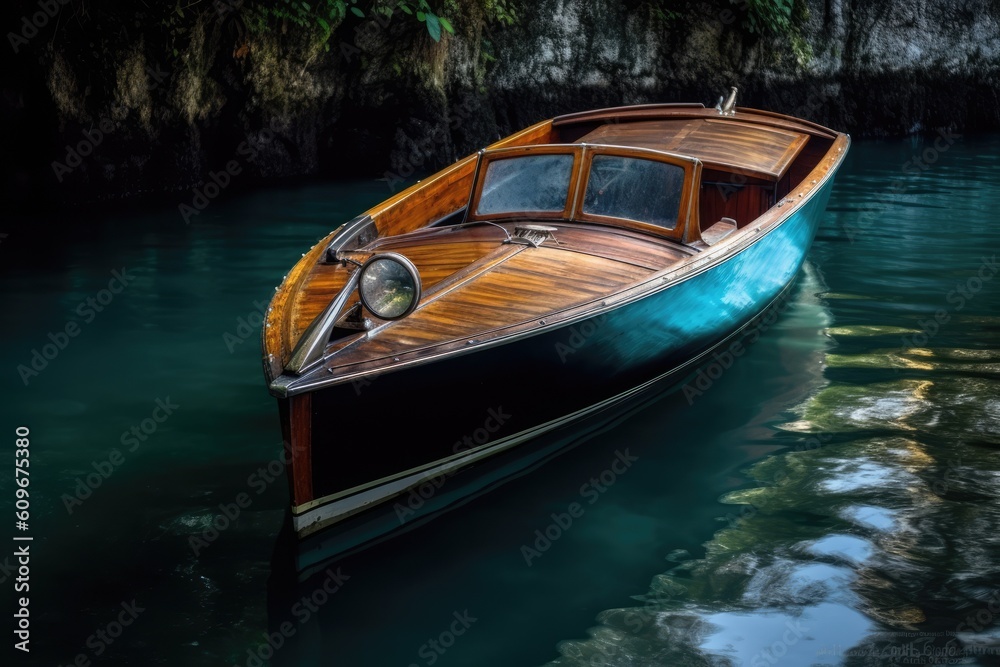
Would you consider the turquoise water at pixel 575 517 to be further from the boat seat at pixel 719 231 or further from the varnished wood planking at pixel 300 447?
Answer: the boat seat at pixel 719 231

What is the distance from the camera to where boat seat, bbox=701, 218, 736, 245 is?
247 inches

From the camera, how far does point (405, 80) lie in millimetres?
13086

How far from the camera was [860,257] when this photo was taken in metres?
9.19

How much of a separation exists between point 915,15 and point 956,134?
2.01m

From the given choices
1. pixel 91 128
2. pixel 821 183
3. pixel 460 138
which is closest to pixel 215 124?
pixel 91 128

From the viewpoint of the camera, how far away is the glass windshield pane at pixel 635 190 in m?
6.07

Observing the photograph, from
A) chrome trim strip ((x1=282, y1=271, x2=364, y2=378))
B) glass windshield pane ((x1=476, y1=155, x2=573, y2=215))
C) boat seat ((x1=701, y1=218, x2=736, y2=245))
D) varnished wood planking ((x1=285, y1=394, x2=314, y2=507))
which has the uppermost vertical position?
glass windshield pane ((x1=476, y1=155, x2=573, y2=215))

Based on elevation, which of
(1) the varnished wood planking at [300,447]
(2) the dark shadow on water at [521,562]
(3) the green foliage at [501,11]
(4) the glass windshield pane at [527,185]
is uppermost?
(3) the green foliage at [501,11]

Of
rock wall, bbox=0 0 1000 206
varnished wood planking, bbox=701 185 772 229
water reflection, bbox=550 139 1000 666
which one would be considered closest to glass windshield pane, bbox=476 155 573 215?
water reflection, bbox=550 139 1000 666

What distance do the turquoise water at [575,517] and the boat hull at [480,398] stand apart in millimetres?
236

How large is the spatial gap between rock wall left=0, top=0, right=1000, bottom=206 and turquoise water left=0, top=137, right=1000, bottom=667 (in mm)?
3546

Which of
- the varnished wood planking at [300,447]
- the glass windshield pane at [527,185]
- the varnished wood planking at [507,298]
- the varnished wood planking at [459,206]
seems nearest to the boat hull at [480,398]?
the varnished wood planking at [300,447]

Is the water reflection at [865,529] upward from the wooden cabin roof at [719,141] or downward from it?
downward

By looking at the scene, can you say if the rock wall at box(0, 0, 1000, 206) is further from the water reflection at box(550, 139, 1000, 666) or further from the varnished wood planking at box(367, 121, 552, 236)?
the water reflection at box(550, 139, 1000, 666)
